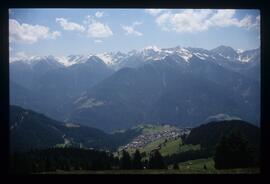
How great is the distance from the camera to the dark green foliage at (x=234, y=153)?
4.48 meters

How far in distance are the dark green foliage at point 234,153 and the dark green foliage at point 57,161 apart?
4.49 feet

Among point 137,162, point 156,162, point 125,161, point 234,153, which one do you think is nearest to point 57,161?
point 125,161

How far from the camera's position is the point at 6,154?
4.35 m

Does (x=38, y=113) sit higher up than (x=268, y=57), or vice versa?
(x=268, y=57)

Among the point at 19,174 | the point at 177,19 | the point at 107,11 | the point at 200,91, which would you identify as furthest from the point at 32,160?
the point at 200,91

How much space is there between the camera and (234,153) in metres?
4.65

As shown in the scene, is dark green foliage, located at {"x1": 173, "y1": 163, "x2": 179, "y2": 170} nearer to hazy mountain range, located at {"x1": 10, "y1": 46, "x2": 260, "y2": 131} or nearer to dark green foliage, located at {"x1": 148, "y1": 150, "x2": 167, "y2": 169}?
dark green foliage, located at {"x1": 148, "y1": 150, "x2": 167, "y2": 169}

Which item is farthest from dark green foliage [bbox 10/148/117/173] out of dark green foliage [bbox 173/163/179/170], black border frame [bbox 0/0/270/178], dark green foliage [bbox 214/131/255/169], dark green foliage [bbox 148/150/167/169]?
dark green foliage [bbox 214/131/255/169]

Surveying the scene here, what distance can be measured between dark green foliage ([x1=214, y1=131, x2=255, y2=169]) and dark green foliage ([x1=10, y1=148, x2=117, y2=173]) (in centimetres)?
137

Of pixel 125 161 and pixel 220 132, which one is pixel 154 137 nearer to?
pixel 220 132

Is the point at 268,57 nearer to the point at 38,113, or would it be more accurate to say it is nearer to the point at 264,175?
the point at 264,175

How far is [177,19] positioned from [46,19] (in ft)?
6.31

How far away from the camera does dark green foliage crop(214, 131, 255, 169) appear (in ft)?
14.7

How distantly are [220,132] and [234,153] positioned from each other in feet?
1.35
